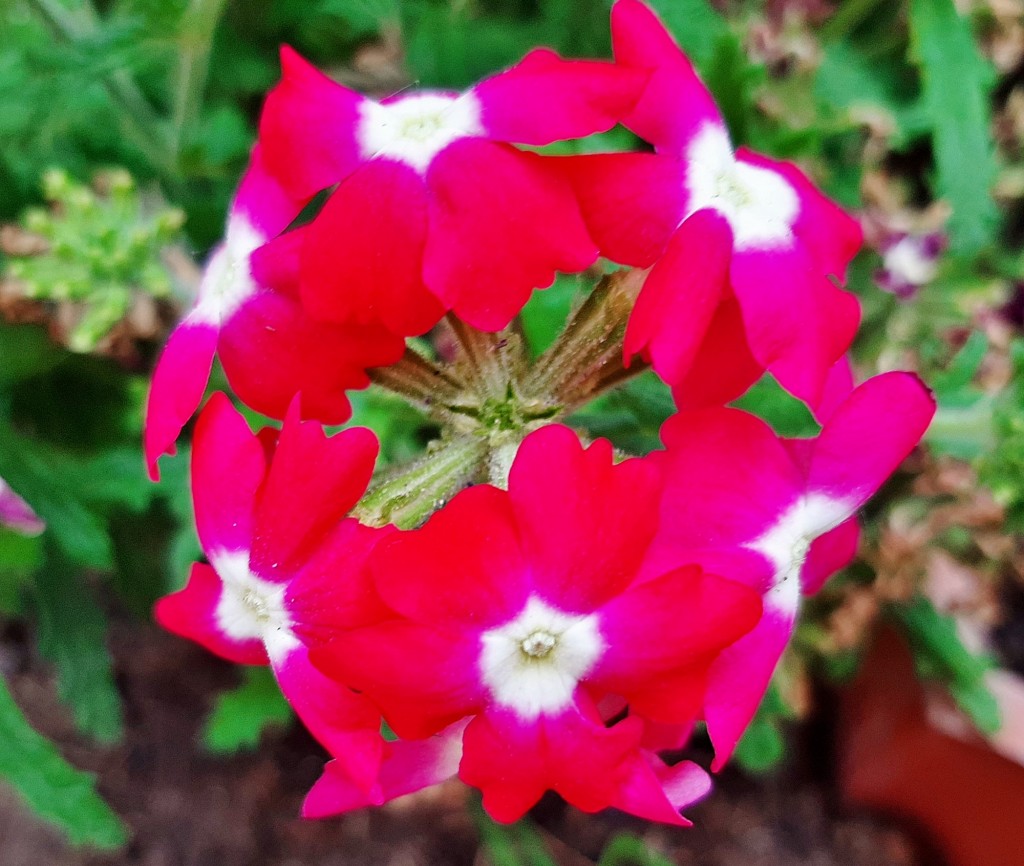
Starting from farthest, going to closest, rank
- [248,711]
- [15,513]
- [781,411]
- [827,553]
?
[248,711] → [15,513] → [781,411] → [827,553]

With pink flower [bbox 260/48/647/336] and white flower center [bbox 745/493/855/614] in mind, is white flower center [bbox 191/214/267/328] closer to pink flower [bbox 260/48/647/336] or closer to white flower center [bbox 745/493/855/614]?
pink flower [bbox 260/48/647/336]

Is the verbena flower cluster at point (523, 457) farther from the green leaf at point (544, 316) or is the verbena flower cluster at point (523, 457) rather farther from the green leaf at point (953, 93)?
the green leaf at point (953, 93)

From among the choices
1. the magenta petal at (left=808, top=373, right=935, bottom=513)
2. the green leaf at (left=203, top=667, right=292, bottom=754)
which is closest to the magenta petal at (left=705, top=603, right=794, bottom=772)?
the magenta petal at (left=808, top=373, right=935, bottom=513)

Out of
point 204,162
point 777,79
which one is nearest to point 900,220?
point 777,79

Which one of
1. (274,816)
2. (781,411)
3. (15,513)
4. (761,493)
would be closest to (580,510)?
(761,493)

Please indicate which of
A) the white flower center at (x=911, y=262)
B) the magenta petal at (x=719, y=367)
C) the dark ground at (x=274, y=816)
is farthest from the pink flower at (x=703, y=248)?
the dark ground at (x=274, y=816)

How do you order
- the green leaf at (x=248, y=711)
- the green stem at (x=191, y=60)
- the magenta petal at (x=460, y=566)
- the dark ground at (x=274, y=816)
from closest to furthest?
the magenta petal at (x=460, y=566)
the green stem at (x=191, y=60)
the green leaf at (x=248, y=711)
the dark ground at (x=274, y=816)

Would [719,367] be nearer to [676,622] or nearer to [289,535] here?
[676,622]
